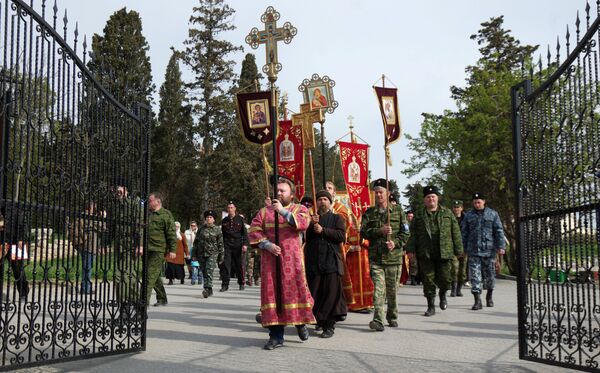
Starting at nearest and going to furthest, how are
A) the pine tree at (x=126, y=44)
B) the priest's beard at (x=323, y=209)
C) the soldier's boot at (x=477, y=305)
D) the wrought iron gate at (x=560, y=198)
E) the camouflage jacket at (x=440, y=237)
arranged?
the wrought iron gate at (x=560, y=198)
the priest's beard at (x=323, y=209)
the camouflage jacket at (x=440, y=237)
the soldier's boot at (x=477, y=305)
the pine tree at (x=126, y=44)

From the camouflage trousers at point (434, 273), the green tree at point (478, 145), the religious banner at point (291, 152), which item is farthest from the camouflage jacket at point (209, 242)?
the green tree at point (478, 145)

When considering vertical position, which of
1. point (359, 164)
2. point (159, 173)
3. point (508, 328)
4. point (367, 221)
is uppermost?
point (159, 173)

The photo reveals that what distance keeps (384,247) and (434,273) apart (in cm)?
199

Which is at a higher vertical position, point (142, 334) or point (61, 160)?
point (61, 160)

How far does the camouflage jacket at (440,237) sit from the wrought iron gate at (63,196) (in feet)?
16.8

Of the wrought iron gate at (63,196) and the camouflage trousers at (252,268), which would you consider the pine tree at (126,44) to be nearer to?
the camouflage trousers at (252,268)

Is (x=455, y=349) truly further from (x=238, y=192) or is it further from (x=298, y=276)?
(x=238, y=192)

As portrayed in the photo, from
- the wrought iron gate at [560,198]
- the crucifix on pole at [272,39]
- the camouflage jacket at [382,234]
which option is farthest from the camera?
the camouflage jacket at [382,234]

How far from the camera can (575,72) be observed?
21.7 ft

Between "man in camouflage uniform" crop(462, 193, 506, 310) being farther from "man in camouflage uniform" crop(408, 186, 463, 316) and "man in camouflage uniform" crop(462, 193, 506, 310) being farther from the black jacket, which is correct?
the black jacket

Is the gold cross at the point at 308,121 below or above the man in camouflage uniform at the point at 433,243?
above

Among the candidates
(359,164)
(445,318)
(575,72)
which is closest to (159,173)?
(359,164)

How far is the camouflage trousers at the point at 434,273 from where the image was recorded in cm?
1136

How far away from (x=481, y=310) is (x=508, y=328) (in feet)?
8.25
